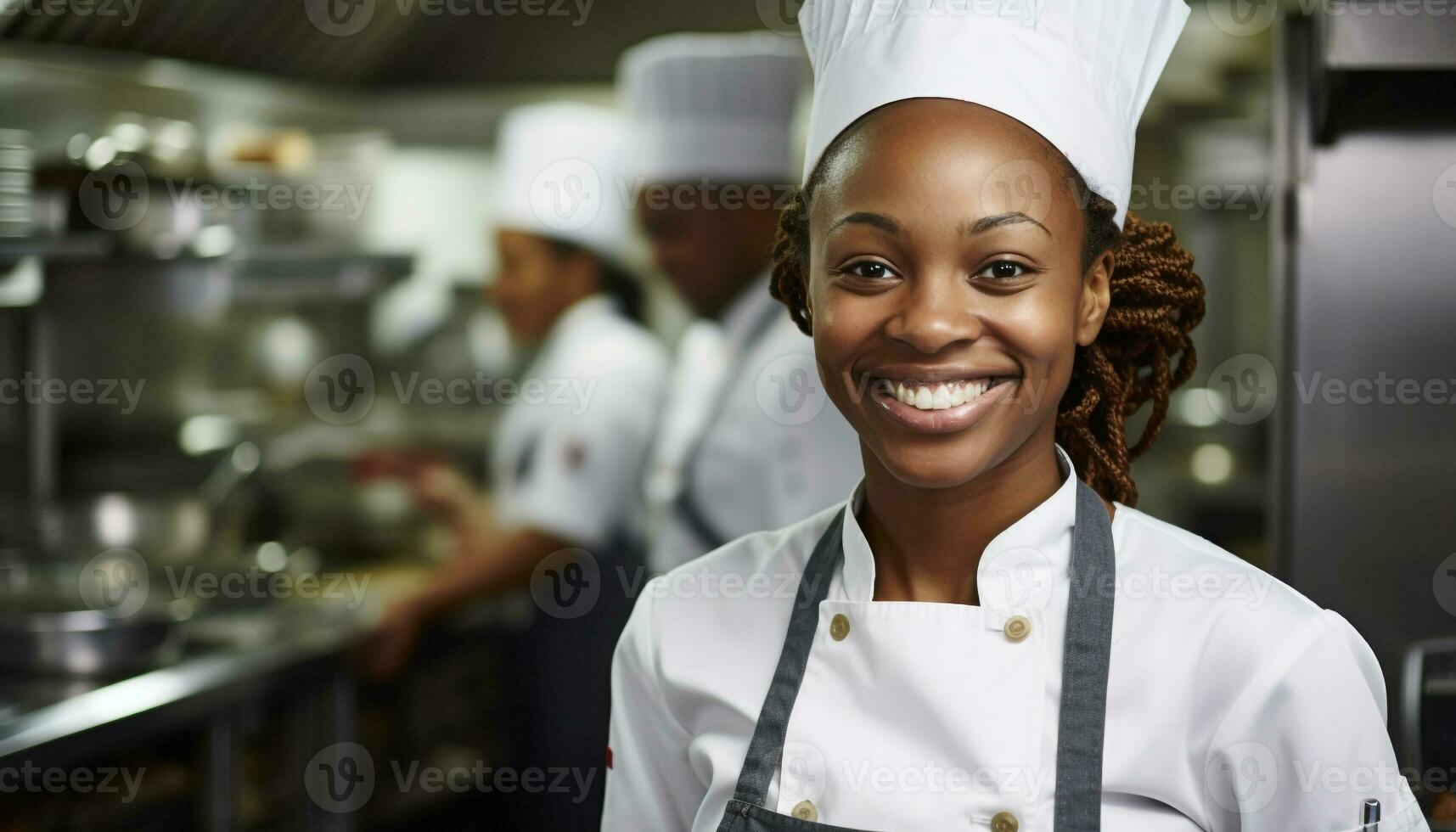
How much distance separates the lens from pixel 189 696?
206cm

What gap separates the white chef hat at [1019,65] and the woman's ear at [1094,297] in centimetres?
3

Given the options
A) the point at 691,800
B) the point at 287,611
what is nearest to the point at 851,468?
the point at 691,800

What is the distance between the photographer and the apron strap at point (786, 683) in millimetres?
938

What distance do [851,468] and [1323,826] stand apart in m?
1.09

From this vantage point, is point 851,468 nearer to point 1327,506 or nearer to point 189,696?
point 1327,506

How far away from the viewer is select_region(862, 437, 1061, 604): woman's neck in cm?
95

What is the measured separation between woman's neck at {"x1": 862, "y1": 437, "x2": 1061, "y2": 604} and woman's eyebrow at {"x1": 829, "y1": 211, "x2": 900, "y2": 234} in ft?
0.64

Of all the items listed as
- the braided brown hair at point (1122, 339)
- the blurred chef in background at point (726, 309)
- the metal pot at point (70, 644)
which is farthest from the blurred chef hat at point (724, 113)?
the braided brown hair at point (1122, 339)

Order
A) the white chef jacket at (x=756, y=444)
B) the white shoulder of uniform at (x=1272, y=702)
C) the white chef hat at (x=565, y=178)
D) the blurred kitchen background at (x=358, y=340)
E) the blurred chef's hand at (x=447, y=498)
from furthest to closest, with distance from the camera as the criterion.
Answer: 1. the blurred chef's hand at (x=447, y=498)
2. the white chef hat at (x=565, y=178)
3. the white chef jacket at (x=756, y=444)
4. the blurred kitchen background at (x=358, y=340)
5. the white shoulder of uniform at (x=1272, y=702)

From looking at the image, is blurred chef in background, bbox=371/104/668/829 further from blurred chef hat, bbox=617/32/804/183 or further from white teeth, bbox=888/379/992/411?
white teeth, bbox=888/379/992/411

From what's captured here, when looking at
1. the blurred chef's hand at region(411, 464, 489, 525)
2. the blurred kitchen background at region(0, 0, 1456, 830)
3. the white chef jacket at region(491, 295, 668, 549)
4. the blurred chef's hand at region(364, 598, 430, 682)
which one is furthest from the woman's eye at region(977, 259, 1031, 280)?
the blurred chef's hand at region(411, 464, 489, 525)

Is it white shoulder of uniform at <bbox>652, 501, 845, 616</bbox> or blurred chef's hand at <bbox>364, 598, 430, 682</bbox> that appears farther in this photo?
blurred chef's hand at <bbox>364, 598, 430, 682</bbox>

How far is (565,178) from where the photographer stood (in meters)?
2.87

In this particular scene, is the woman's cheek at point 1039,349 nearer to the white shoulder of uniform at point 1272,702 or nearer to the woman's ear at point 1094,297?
the woman's ear at point 1094,297
